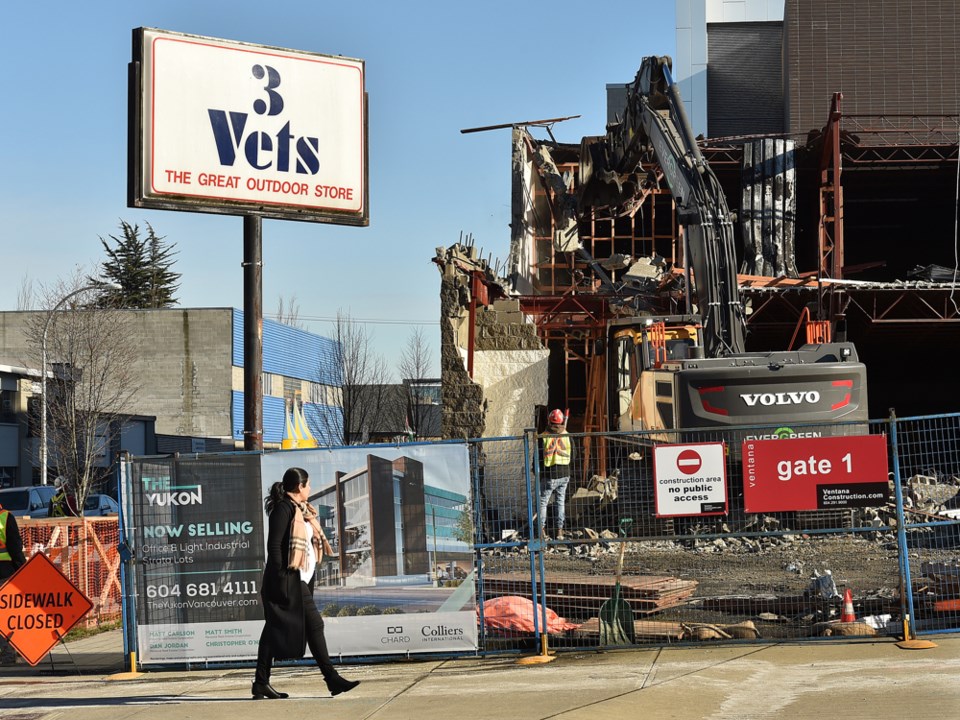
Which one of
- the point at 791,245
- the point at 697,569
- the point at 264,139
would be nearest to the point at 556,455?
the point at 697,569

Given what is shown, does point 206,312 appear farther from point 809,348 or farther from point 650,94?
point 809,348

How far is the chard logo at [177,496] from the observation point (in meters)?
10.3

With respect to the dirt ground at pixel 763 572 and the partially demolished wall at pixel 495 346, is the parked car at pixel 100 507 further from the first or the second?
the dirt ground at pixel 763 572

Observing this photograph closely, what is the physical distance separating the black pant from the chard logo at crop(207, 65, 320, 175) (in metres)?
4.43

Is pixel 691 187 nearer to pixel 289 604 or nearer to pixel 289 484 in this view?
pixel 289 484

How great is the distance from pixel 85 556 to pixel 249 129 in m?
6.85

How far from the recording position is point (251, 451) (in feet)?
33.9

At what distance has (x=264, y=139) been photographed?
1089 centimetres

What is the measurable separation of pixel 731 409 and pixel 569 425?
1278cm

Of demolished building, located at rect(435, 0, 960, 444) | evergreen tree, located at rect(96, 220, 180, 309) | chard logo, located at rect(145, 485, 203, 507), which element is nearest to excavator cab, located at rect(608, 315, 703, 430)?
demolished building, located at rect(435, 0, 960, 444)

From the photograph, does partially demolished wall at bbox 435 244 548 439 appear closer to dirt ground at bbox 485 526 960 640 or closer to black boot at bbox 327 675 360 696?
dirt ground at bbox 485 526 960 640

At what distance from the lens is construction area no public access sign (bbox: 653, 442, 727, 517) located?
10.0 metres

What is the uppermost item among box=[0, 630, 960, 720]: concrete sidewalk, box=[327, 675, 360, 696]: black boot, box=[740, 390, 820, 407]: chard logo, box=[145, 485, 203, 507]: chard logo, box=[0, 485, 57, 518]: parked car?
box=[740, 390, 820, 407]: chard logo

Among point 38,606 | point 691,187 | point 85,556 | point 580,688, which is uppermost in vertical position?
point 691,187
